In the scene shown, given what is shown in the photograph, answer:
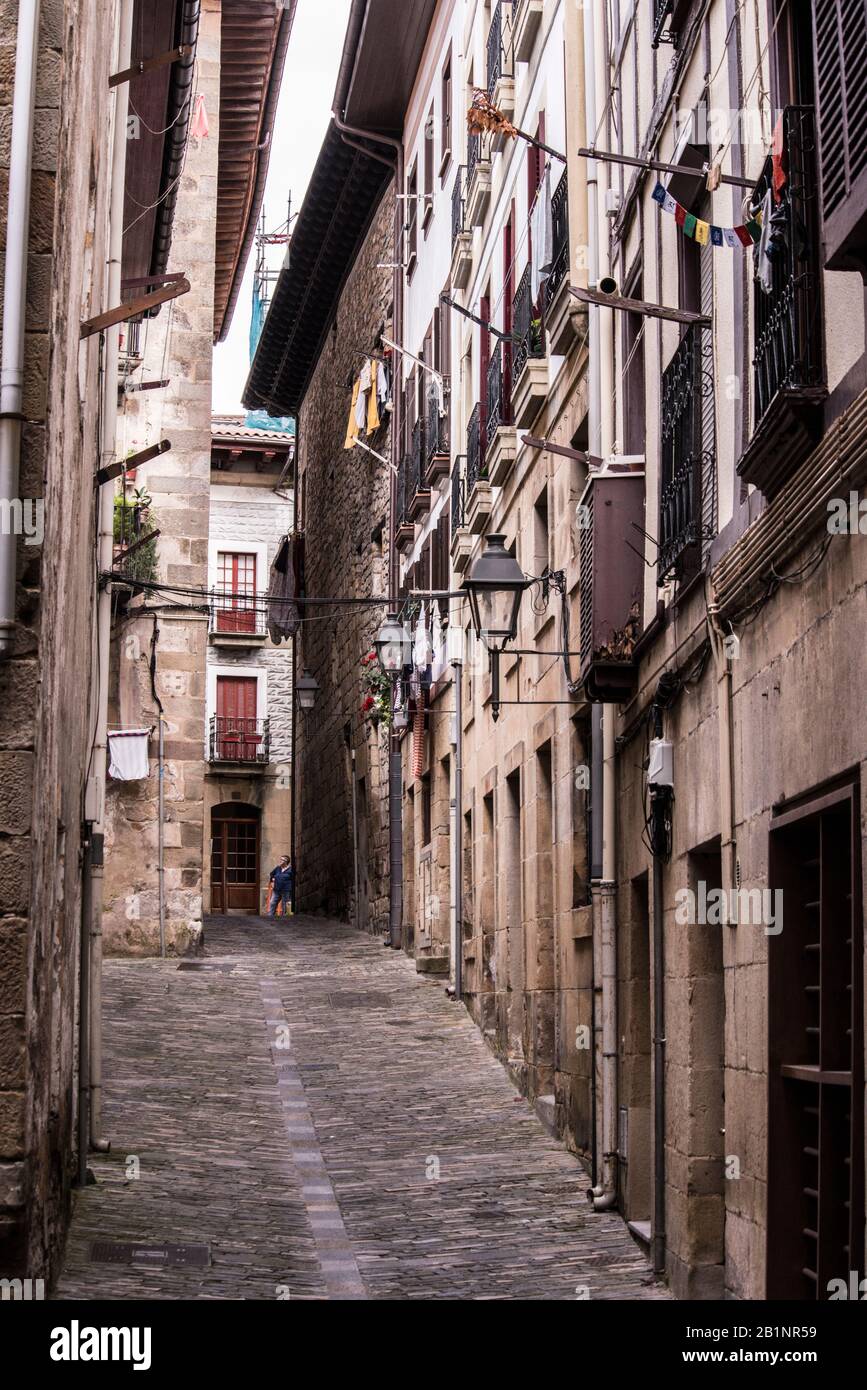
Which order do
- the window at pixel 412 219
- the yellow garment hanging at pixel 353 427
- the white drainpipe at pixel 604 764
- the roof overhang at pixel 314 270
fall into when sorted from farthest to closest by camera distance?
the roof overhang at pixel 314 270 < the yellow garment hanging at pixel 353 427 < the window at pixel 412 219 < the white drainpipe at pixel 604 764

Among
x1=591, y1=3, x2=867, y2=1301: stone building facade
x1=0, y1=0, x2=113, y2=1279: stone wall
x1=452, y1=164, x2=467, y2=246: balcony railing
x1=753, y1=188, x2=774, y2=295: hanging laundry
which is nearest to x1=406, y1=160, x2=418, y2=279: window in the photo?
x1=452, y1=164, x2=467, y2=246: balcony railing

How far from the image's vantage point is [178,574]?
25.2 metres

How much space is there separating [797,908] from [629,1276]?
3563 mm

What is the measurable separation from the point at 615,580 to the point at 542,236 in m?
4.60

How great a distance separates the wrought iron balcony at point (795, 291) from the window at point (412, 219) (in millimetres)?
19526

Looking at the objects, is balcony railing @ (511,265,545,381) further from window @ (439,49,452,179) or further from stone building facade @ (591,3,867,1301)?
window @ (439,49,452,179)

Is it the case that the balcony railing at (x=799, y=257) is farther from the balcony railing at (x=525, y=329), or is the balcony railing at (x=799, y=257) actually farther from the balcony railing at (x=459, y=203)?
the balcony railing at (x=459, y=203)

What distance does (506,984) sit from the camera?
56.0 feet

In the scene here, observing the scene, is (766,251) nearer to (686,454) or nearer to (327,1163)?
(686,454)

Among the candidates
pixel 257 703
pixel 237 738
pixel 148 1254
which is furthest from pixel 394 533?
pixel 237 738

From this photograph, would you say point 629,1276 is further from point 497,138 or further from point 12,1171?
point 497,138

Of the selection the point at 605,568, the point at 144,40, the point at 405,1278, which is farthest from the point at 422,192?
the point at 405,1278

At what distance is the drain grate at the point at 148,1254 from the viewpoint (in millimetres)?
10266

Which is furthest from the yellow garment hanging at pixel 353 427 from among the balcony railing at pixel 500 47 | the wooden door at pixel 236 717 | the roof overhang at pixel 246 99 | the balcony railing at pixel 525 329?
the wooden door at pixel 236 717
